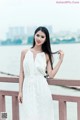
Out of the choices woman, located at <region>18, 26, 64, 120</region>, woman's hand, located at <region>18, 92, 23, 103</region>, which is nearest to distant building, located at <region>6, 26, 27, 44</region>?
woman, located at <region>18, 26, 64, 120</region>

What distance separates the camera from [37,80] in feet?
4.47

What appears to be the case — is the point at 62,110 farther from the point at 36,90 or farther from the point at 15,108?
the point at 15,108

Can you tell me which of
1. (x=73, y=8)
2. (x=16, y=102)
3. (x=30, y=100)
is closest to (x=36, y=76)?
(x=30, y=100)

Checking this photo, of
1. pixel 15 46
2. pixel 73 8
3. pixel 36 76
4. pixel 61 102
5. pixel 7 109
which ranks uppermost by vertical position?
pixel 73 8

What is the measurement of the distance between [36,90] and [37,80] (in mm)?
52

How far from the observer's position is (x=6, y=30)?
176cm

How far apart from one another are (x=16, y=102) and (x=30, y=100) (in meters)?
0.16

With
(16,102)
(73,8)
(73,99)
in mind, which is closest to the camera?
(73,99)

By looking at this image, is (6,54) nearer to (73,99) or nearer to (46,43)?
(46,43)

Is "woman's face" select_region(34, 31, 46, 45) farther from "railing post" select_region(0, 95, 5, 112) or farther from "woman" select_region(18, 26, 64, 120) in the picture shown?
"railing post" select_region(0, 95, 5, 112)

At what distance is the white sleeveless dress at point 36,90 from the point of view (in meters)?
1.36

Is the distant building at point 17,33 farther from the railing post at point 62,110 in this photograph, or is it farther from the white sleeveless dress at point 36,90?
the railing post at point 62,110

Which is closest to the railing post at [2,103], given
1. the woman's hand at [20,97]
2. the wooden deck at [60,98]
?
the wooden deck at [60,98]

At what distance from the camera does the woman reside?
1.36 m
